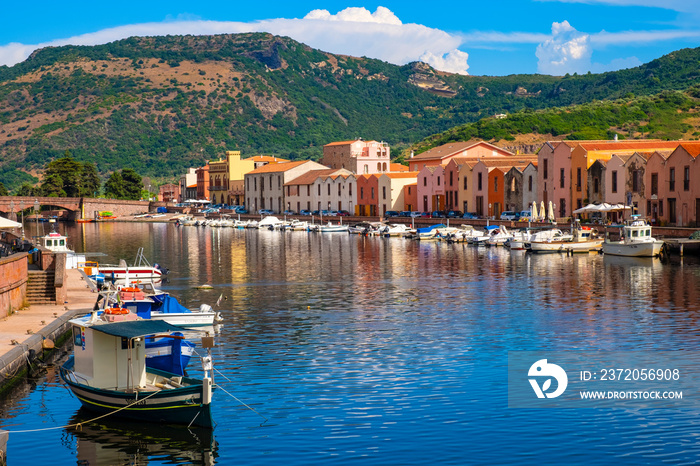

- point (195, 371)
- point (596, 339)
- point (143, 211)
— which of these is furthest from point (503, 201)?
point (143, 211)

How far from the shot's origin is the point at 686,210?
258 ft

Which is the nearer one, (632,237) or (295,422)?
(295,422)

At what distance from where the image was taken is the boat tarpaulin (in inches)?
939

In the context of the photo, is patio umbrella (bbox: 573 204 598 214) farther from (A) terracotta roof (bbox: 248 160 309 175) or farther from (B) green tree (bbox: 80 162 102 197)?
(B) green tree (bbox: 80 162 102 197)

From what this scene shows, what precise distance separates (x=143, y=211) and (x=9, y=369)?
552 ft

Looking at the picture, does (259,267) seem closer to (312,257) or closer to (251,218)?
(312,257)

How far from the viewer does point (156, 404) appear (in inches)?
919

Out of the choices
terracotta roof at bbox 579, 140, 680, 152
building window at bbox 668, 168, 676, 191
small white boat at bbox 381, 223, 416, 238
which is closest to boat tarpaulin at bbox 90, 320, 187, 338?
building window at bbox 668, 168, 676, 191

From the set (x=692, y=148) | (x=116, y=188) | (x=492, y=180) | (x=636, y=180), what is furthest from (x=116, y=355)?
(x=116, y=188)

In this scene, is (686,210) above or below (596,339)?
above

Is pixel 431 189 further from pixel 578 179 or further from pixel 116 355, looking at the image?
pixel 116 355

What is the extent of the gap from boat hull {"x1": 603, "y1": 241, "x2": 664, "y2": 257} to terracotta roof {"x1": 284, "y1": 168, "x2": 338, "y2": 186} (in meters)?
87.8

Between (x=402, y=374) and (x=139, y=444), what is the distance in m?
10.1

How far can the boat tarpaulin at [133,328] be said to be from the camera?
2384 centimetres
